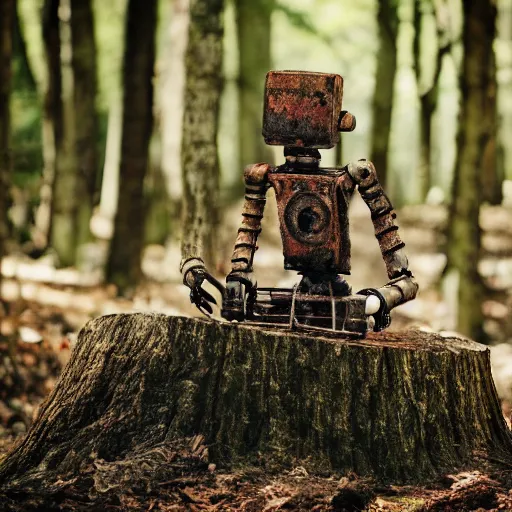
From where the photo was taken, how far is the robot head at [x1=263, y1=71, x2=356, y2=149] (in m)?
6.89

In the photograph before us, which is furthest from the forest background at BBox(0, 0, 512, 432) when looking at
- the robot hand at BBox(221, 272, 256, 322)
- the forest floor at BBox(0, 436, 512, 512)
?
the forest floor at BBox(0, 436, 512, 512)

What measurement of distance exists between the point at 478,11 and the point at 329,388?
7.48 meters

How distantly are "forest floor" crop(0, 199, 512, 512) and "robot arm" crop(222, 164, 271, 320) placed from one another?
0.48 metres

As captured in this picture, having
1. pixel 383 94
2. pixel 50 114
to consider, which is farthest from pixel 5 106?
pixel 383 94

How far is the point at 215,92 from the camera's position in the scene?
10.3 meters

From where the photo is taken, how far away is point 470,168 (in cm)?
1221

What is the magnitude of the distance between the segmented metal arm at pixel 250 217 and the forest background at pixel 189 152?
1664 mm

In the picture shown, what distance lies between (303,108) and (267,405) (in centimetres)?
197

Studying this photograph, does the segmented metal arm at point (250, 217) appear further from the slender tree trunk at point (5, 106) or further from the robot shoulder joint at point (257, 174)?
the slender tree trunk at point (5, 106)

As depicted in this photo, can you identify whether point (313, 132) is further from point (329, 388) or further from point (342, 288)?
point (329, 388)

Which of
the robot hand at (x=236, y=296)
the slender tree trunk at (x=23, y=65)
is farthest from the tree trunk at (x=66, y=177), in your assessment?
the robot hand at (x=236, y=296)

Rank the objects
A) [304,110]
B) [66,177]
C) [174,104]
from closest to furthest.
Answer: [304,110] → [174,104] → [66,177]

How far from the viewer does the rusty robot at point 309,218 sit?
269 inches

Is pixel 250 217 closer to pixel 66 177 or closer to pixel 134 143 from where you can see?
pixel 134 143
